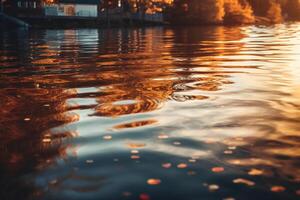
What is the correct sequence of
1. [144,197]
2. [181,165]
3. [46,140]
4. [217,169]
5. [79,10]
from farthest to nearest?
[79,10], [46,140], [181,165], [217,169], [144,197]

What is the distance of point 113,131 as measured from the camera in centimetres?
658

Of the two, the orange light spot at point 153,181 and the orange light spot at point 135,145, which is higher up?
the orange light spot at point 135,145

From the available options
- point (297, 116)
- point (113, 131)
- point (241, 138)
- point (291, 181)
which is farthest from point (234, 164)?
point (297, 116)

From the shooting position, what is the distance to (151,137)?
621cm

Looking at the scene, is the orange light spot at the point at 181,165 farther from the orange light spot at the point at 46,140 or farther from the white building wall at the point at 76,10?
the white building wall at the point at 76,10

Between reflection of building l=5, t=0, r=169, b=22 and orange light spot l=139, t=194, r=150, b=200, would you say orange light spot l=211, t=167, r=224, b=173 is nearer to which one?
orange light spot l=139, t=194, r=150, b=200

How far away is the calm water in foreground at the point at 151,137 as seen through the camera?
177 inches

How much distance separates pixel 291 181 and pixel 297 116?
9.58ft

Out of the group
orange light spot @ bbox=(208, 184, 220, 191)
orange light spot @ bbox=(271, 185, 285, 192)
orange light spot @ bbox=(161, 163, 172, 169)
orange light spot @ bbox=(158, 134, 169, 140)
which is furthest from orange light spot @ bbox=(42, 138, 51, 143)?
orange light spot @ bbox=(271, 185, 285, 192)

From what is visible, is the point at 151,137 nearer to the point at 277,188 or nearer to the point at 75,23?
the point at 277,188

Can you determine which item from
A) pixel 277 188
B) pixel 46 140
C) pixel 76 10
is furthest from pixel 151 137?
pixel 76 10

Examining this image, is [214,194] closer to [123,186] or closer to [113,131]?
[123,186]

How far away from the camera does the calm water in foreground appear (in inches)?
177

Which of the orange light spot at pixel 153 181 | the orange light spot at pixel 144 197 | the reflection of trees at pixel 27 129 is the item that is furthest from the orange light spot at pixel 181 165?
the reflection of trees at pixel 27 129
